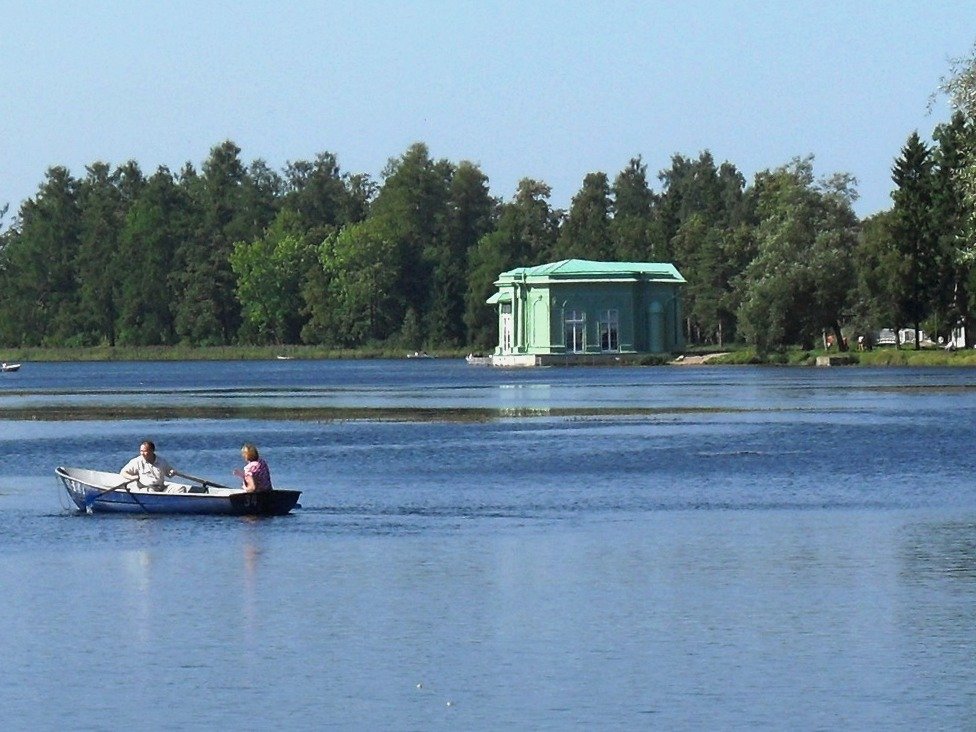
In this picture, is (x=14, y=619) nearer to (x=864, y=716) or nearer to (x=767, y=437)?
(x=864, y=716)

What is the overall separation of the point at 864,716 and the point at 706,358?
470 ft

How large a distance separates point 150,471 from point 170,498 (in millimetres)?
942

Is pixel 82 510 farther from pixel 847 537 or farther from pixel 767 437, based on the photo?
pixel 767 437

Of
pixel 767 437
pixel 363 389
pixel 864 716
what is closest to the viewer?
pixel 864 716

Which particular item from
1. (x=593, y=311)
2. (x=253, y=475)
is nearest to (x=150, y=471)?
(x=253, y=475)

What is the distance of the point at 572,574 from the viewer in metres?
30.5

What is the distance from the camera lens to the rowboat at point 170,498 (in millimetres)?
40219

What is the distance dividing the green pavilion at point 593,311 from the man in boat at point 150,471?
396ft

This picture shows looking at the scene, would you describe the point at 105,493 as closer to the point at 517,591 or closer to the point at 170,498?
the point at 170,498

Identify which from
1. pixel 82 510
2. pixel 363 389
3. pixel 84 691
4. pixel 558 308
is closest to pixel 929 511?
pixel 82 510

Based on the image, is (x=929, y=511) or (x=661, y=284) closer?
(x=929, y=511)

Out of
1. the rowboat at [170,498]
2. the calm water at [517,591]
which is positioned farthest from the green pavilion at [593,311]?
the rowboat at [170,498]

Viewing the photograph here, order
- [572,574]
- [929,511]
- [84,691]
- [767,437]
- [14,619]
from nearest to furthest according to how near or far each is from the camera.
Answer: [84,691], [14,619], [572,574], [929,511], [767,437]

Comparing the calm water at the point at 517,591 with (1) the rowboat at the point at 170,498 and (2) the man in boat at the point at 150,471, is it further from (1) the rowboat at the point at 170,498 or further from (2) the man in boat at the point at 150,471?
(2) the man in boat at the point at 150,471
